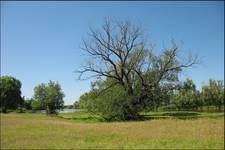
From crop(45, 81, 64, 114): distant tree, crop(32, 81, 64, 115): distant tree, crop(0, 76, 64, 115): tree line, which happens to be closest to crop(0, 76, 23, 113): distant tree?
crop(0, 76, 64, 115): tree line

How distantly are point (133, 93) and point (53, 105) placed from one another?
135 ft

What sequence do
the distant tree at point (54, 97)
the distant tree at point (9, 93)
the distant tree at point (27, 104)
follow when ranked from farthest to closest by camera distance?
the distant tree at point (27, 104), the distant tree at point (9, 93), the distant tree at point (54, 97)

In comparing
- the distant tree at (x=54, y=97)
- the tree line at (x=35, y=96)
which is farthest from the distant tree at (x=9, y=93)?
the distant tree at (x=54, y=97)

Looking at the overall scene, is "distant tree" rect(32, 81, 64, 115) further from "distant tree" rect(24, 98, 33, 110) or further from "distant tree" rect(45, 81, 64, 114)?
"distant tree" rect(24, 98, 33, 110)

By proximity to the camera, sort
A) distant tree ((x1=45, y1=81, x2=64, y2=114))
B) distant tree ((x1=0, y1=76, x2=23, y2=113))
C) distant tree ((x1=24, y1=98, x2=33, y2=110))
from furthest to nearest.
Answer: distant tree ((x1=24, y1=98, x2=33, y2=110)) < distant tree ((x1=0, y1=76, x2=23, y2=113)) < distant tree ((x1=45, y1=81, x2=64, y2=114))

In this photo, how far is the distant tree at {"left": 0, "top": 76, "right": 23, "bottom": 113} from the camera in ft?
287

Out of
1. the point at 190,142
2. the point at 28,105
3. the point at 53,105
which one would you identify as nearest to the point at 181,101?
the point at 53,105

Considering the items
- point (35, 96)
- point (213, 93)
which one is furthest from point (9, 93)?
point (213, 93)

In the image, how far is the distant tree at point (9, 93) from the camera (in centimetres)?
8756

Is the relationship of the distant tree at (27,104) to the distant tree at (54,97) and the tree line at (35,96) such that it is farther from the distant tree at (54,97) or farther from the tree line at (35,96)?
the distant tree at (54,97)

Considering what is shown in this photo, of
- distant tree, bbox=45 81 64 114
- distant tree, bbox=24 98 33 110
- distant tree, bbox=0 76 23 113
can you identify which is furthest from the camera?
distant tree, bbox=24 98 33 110

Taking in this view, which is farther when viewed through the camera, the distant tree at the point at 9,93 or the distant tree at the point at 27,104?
the distant tree at the point at 27,104

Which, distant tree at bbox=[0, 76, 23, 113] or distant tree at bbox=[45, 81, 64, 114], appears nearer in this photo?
distant tree at bbox=[45, 81, 64, 114]

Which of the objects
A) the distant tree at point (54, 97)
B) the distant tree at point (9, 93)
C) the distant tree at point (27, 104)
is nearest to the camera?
the distant tree at point (54, 97)
